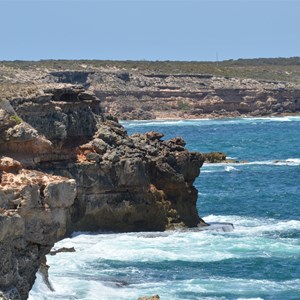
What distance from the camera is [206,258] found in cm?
3556

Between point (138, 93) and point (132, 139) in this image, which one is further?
point (138, 93)

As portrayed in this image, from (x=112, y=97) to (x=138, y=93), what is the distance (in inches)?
225

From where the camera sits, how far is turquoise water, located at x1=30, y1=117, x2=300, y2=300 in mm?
29438

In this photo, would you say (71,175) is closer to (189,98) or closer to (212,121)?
(212,121)

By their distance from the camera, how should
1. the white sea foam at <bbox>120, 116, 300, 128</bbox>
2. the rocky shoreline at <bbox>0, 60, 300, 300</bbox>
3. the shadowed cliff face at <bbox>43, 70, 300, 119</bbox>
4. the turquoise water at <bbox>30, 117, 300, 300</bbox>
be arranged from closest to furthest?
the rocky shoreline at <bbox>0, 60, 300, 300</bbox>
the turquoise water at <bbox>30, 117, 300, 300</bbox>
the white sea foam at <bbox>120, 116, 300, 128</bbox>
the shadowed cliff face at <bbox>43, 70, 300, 119</bbox>

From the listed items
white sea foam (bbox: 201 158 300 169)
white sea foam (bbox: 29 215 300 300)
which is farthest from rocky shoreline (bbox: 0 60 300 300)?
white sea foam (bbox: 201 158 300 169)

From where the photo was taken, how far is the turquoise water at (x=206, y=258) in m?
29.4

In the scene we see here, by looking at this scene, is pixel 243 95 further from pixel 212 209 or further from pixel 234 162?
pixel 212 209

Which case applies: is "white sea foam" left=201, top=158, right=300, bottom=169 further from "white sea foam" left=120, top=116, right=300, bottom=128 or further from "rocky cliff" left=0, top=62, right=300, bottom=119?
"rocky cliff" left=0, top=62, right=300, bottom=119

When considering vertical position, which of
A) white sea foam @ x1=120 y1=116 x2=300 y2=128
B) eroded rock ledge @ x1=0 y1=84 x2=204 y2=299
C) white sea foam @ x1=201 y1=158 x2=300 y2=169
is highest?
eroded rock ledge @ x1=0 y1=84 x2=204 y2=299

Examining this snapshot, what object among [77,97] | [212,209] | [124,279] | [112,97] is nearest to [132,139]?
[77,97]

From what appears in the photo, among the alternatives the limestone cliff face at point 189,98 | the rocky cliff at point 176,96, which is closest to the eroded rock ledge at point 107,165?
the rocky cliff at point 176,96

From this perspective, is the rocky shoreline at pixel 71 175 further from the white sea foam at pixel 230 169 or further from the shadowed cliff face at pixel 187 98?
the shadowed cliff face at pixel 187 98

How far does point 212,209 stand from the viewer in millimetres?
50625
